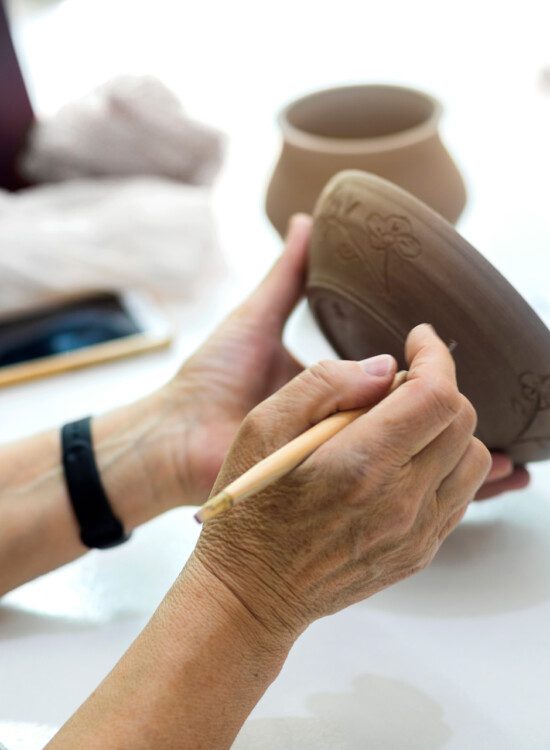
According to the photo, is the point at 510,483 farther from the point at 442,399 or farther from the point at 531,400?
the point at 442,399

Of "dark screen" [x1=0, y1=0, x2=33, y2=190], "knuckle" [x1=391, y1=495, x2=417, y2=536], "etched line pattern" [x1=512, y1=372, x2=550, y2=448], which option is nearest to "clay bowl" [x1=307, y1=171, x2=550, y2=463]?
"etched line pattern" [x1=512, y1=372, x2=550, y2=448]

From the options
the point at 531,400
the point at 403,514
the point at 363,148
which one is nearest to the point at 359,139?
the point at 363,148

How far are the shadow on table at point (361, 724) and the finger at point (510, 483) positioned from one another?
189 millimetres

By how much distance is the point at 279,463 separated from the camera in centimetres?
46

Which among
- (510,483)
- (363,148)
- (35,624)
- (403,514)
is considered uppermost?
(363,148)

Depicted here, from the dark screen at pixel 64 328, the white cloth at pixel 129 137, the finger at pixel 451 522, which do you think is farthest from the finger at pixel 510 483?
the white cloth at pixel 129 137

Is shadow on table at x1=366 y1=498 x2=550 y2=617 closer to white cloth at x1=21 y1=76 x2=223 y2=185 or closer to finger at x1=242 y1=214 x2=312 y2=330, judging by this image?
finger at x1=242 y1=214 x2=312 y2=330

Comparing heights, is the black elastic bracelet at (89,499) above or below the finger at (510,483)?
below

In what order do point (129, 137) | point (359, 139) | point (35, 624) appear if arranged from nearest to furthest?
1. point (35, 624)
2. point (359, 139)
3. point (129, 137)

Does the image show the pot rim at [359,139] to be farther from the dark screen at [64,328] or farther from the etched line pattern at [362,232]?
the dark screen at [64,328]

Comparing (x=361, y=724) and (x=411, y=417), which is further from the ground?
(x=411, y=417)

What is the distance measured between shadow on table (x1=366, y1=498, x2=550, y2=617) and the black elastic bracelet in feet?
0.76

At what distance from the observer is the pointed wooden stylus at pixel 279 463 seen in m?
0.43

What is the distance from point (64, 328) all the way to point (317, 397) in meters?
0.59
